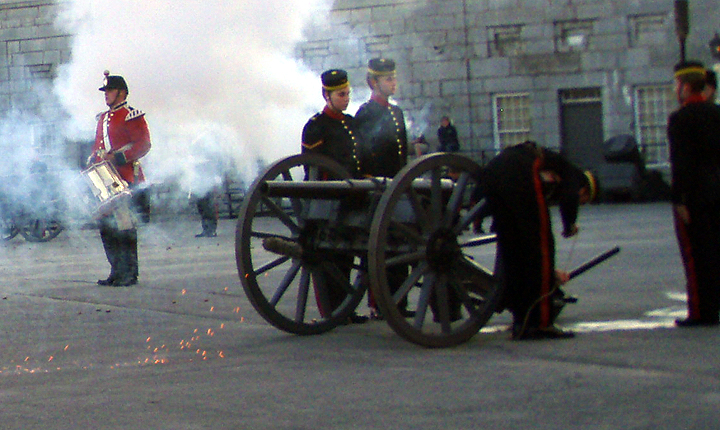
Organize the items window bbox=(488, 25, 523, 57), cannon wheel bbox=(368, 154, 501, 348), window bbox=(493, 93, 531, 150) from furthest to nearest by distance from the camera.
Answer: window bbox=(493, 93, 531, 150) → window bbox=(488, 25, 523, 57) → cannon wheel bbox=(368, 154, 501, 348)

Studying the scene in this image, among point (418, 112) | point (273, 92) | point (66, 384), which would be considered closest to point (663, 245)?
point (273, 92)

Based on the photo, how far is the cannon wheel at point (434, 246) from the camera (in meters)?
6.49

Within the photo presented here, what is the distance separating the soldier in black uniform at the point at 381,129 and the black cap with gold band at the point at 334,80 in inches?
10.5

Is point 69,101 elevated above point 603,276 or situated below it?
above

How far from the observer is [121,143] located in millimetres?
11180

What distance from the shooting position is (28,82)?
13508 mm

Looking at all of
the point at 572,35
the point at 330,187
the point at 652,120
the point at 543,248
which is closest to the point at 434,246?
the point at 543,248

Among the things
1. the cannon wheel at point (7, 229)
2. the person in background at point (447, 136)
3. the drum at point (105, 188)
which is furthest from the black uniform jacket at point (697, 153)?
the person in background at point (447, 136)

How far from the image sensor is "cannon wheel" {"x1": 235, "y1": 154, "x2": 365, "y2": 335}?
23.2ft

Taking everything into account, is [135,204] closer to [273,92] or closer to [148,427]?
[273,92]

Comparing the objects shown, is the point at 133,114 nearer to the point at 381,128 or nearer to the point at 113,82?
the point at 113,82

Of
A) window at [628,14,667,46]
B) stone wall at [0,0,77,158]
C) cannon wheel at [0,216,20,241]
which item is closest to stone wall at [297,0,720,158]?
window at [628,14,667,46]

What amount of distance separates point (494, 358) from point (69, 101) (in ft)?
26.9

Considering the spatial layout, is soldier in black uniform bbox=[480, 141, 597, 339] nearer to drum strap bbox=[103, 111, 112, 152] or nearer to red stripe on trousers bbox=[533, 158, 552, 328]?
red stripe on trousers bbox=[533, 158, 552, 328]
